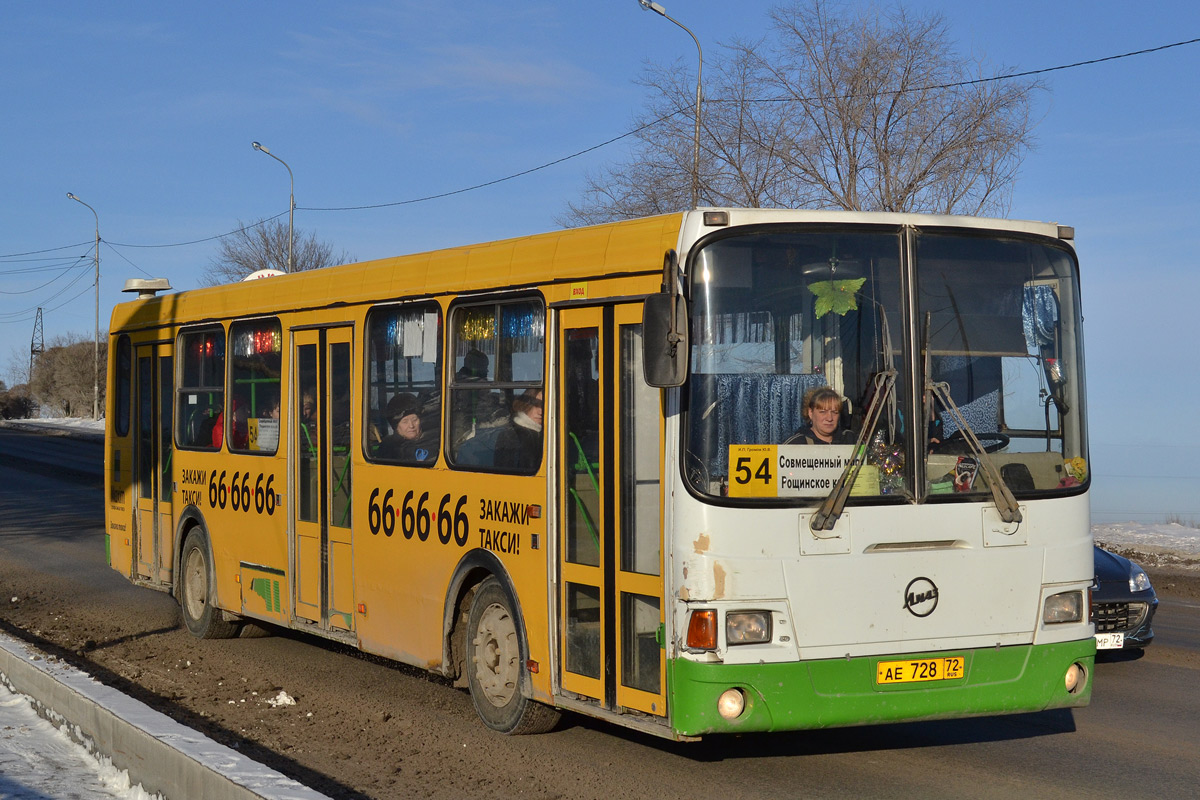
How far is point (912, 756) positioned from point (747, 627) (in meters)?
1.59

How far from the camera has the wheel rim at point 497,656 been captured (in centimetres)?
758

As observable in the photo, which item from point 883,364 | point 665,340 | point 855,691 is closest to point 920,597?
point 855,691

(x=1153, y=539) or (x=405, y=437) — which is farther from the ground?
(x=405, y=437)

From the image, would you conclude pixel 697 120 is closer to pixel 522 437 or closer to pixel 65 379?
pixel 522 437

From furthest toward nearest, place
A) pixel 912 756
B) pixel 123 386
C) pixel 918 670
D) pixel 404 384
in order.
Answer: pixel 123 386 → pixel 404 384 → pixel 912 756 → pixel 918 670

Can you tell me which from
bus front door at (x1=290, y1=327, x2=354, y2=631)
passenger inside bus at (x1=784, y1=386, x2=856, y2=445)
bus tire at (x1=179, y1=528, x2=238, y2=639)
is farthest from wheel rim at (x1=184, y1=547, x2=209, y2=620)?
passenger inside bus at (x1=784, y1=386, x2=856, y2=445)

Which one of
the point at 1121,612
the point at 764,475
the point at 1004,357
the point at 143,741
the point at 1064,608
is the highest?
the point at 1004,357

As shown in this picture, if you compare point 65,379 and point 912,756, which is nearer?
point 912,756

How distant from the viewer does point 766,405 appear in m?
6.22

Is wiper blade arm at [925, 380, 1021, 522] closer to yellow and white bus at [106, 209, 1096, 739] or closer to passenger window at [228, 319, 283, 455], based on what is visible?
yellow and white bus at [106, 209, 1096, 739]

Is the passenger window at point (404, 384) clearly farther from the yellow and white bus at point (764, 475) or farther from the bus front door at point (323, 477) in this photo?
the bus front door at point (323, 477)

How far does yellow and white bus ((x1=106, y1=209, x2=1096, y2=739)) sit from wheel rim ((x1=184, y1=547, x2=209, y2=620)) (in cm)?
410

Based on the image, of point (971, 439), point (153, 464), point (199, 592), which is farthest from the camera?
point (153, 464)

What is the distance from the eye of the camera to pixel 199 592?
1162 centimetres
